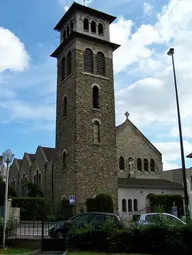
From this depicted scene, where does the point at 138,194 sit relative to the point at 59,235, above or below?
above

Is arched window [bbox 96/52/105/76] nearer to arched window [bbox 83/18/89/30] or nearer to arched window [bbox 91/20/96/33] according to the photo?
arched window [bbox 91/20/96/33]

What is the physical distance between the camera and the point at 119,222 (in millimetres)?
14547

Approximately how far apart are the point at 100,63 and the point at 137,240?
91.6 ft

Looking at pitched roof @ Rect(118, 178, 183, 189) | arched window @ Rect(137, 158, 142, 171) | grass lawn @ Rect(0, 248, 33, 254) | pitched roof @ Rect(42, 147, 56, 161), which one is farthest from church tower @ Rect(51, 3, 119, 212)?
grass lawn @ Rect(0, 248, 33, 254)

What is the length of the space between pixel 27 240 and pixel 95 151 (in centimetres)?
1927

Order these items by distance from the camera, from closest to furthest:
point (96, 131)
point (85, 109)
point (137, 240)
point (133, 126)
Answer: point (137, 240) < point (85, 109) < point (96, 131) < point (133, 126)

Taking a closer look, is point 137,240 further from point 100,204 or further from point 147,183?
point 147,183

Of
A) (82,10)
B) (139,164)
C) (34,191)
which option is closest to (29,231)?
(34,191)

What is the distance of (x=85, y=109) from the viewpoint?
3497 centimetres

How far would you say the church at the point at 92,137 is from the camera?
33.6 meters

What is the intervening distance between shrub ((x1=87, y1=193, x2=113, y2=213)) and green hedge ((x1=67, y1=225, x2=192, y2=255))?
705 inches

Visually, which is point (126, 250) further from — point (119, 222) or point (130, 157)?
point (130, 157)

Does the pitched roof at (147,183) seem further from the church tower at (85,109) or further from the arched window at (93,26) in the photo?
the arched window at (93,26)

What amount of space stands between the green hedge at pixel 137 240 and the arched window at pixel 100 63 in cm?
2627
